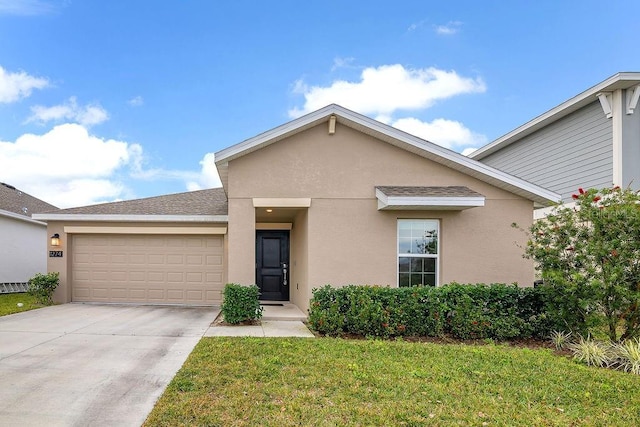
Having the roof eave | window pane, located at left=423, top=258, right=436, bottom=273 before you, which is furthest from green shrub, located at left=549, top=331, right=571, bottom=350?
the roof eave

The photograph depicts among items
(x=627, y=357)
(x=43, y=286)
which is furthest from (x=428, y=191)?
(x=43, y=286)

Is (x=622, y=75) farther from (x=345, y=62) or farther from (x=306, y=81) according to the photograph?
(x=306, y=81)

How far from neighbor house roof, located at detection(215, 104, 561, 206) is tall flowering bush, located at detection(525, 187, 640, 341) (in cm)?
162

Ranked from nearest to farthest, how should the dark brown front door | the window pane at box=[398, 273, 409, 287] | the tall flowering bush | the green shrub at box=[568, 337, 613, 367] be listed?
the green shrub at box=[568, 337, 613, 367] → the tall flowering bush → the window pane at box=[398, 273, 409, 287] → the dark brown front door

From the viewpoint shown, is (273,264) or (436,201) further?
(273,264)

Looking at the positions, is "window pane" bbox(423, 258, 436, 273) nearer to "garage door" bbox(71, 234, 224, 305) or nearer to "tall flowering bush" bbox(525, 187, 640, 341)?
"tall flowering bush" bbox(525, 187, 640, 341)

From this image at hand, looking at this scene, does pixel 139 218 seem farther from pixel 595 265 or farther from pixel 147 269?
pixel 595 265

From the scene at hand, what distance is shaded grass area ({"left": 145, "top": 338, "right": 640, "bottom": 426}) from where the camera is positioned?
12.7 ft

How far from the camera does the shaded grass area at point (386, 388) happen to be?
3865mm

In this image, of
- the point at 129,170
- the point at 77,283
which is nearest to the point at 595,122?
the point at 77,283

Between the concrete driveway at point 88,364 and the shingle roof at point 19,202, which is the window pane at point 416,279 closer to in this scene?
the concrete driveway at point 88,364

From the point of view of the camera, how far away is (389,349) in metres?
6.33

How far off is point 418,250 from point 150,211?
25.8 feet

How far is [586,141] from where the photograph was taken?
37.1 feet
